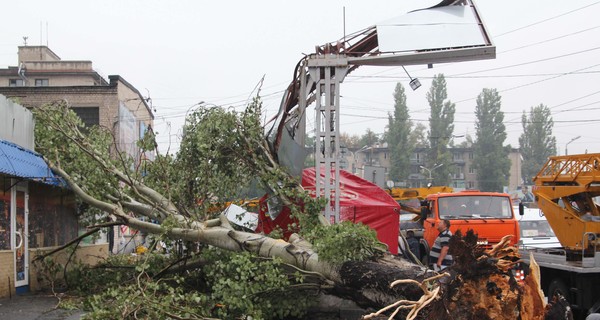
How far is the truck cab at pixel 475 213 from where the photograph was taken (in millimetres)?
14352

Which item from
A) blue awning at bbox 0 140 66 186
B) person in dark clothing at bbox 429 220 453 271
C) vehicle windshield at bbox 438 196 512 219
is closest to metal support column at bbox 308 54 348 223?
person in dark clothing at bbox 429 220 453 271

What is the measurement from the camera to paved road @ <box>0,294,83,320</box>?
936cm

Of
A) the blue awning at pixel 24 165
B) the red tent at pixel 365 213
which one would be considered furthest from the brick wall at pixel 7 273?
the red tent at pixel 365 213

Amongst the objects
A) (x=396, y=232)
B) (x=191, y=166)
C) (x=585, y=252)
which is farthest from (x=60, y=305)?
(x=585, y=252)

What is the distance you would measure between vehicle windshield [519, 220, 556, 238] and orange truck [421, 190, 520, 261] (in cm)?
292

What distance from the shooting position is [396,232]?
1227 centimetres

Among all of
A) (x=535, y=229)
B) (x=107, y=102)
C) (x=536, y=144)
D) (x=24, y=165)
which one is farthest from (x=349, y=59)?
(x=536, y=144)

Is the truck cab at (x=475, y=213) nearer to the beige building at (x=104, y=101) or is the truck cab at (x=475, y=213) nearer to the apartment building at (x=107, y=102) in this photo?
the apartment building at (x=107, y=102)

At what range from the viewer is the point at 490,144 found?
2788 inches

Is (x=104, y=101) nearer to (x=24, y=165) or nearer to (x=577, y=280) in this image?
(x=24, y=165)

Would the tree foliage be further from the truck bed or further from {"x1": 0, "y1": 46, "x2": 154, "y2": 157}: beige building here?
{"x1": 0, "y1": 46, "x2": 154, "y2": 157}: beige building

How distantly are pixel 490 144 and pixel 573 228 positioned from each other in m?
60.6

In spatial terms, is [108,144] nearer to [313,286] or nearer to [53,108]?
[53,108]

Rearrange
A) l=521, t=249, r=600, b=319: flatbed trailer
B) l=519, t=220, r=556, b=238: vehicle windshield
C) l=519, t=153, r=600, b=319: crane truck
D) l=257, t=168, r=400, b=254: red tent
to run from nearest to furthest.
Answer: l=521, t=249, r=600, b=319: flatbed trailer < l=519, t=153, r=600, b=319: crane truck < l=257, t=168, r=400, b=254: red tent < l=519, t=220, r=556, b=238: vehicle windshield
